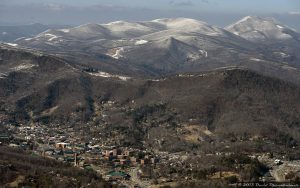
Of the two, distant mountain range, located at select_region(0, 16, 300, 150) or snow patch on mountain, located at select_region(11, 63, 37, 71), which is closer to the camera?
distant mountain range, located at select_region(0, 16, 300, 150)

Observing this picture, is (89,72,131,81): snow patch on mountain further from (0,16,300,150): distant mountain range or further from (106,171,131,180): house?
(106,171,131,180): house

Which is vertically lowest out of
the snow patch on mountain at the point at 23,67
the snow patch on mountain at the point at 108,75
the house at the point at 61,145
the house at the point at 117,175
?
the house at the point at 61,145

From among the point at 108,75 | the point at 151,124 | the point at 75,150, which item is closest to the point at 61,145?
the point at 75,150

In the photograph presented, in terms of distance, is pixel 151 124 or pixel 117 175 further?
pixel 151 124

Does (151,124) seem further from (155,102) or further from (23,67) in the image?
(23,67)

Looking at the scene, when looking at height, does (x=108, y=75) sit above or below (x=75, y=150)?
above

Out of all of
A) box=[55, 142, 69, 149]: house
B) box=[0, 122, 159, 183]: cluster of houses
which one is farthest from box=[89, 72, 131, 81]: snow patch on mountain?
box=[55, 142, 69, 149]: house

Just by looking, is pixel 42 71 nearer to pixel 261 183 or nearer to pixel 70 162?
pixel 70 162

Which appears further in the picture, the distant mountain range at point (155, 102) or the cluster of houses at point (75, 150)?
the distant mountain range at point (155, 102)

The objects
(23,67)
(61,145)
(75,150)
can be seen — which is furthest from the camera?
(23,67)

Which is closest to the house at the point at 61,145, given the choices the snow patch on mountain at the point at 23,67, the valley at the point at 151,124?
the valley at the point at 151,124

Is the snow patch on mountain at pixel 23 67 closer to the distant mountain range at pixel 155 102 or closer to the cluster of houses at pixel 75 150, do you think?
the distant mountain range at pixel 155 102
